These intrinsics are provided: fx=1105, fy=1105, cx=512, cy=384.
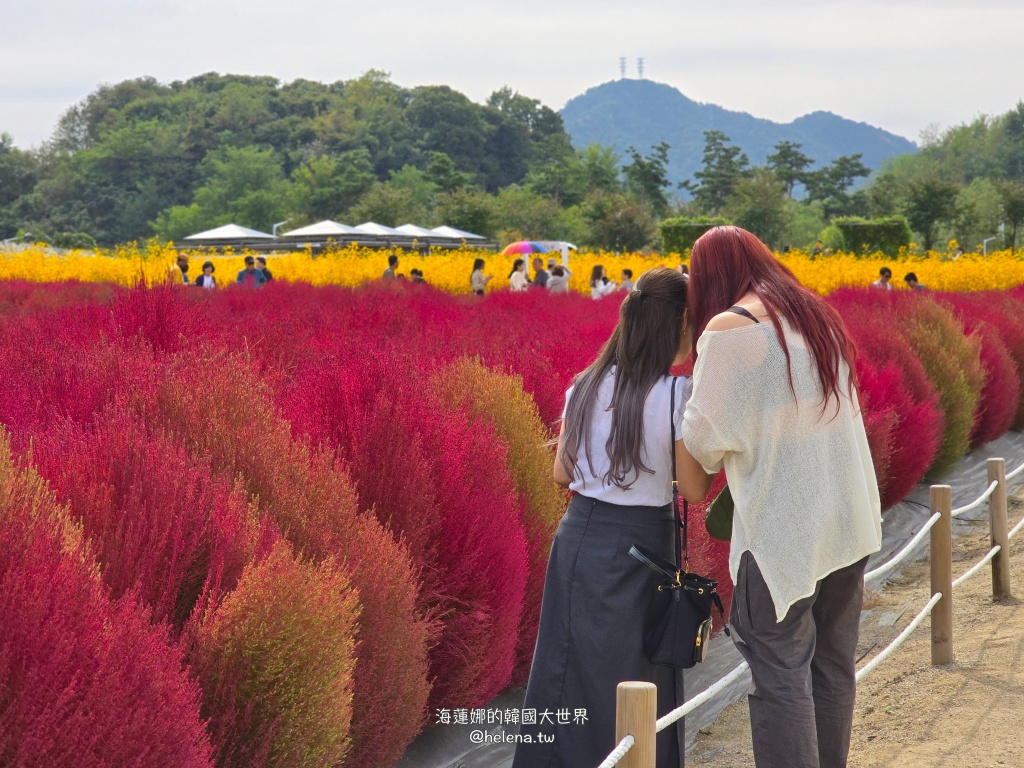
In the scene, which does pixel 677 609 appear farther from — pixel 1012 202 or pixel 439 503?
pixel 1012 202

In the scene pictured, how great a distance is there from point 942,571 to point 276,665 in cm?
365

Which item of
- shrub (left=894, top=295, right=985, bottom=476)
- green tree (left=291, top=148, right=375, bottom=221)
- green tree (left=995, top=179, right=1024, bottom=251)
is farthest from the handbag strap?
green tree (left=291, top=148, right=375, bottom=221)

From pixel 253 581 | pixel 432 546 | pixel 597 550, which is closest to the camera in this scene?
pixel 253 581

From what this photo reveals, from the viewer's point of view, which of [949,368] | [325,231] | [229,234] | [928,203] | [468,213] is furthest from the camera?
[468,213]

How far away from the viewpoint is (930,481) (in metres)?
9.16

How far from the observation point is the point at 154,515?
2377mm

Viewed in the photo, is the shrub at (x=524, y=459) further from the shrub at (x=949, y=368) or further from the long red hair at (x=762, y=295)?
the shrub at (x=949, y=368)

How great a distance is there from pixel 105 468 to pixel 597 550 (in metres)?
1.21

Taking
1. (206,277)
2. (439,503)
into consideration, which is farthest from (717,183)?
(439,503)

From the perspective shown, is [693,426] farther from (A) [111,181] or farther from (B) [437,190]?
(A) [111,181]

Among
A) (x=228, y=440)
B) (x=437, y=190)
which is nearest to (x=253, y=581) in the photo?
(x=228, y=440)

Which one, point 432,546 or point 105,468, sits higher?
point 105,468

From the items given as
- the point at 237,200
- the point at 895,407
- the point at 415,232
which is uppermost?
the point at 237,200

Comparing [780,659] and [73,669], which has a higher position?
[73,669]
